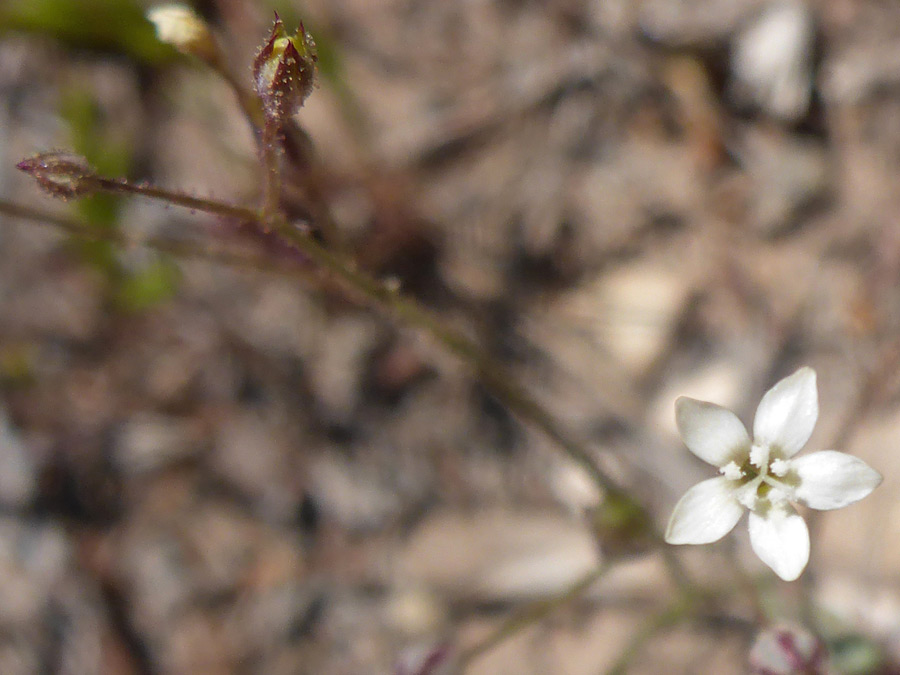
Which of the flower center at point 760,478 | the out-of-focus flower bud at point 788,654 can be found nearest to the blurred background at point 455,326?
the out-of-focus flower bud at point 788,654

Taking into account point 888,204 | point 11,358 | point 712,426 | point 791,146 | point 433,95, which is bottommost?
point 712,426

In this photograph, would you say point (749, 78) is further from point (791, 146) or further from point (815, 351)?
point (815, 351)

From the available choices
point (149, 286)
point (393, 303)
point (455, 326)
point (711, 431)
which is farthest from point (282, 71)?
point (149, 286)

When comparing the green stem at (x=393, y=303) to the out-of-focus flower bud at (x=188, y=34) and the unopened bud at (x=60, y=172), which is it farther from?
the out-of-focus flower bud at (x=188, y=34)

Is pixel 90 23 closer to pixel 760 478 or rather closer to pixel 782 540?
pixel 760 478

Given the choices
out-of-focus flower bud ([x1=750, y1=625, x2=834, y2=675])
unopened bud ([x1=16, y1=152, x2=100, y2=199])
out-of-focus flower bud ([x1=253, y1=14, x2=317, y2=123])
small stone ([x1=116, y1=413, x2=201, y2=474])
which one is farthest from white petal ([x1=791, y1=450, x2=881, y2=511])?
small stone ([x1=116, y1=413, x2=201, y2=474])

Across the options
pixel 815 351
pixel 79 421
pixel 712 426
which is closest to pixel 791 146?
pixel 815 351
